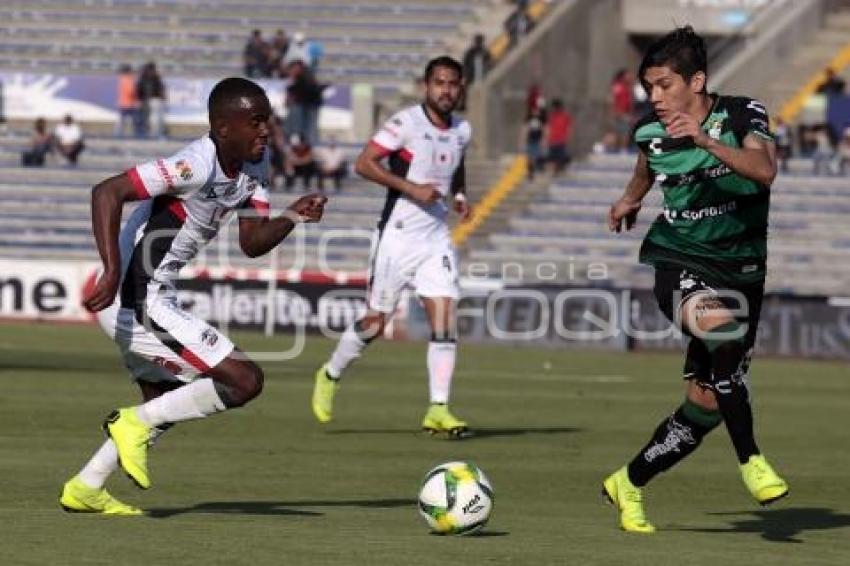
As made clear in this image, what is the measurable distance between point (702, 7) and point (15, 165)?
1309 cm

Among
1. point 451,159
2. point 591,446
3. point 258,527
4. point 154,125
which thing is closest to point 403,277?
point 451,159

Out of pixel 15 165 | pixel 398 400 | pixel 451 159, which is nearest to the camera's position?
pixel 451 159

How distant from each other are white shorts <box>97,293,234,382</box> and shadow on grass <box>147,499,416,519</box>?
699mm

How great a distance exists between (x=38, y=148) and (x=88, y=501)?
29673 mm

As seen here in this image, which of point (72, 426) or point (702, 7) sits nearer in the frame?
point (72, 426)

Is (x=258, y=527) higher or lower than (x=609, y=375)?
higher

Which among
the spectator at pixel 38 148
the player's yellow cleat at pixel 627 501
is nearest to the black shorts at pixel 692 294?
the player's yellow cleat at pixel 627 501

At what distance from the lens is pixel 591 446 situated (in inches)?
593

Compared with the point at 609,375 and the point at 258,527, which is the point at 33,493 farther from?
the point at 609,375

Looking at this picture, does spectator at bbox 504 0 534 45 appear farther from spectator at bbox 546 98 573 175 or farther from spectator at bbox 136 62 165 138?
spectator at bbox 136 62 165 138

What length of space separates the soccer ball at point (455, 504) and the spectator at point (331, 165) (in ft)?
89.3

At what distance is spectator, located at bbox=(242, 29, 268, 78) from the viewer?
3900cm

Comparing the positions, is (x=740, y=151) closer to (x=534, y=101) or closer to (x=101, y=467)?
(x=101, y=467)

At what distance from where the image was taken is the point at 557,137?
3756cm
